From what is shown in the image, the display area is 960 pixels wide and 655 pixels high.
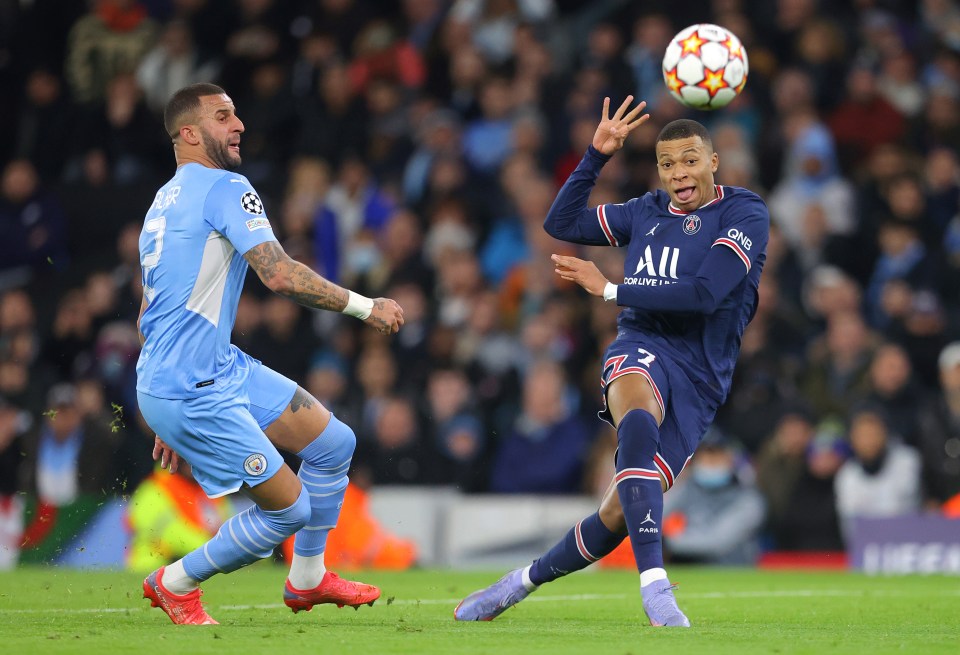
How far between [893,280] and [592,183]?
6.69 meters

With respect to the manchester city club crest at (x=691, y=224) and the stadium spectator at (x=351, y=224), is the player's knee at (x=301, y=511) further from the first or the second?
the stadium spectator at (x=351, y=224)

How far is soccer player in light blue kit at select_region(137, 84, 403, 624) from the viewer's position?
6.62 metres

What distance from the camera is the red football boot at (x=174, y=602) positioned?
22.5 ft

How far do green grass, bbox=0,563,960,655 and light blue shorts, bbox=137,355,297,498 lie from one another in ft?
2.14

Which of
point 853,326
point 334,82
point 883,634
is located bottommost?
point 883,634

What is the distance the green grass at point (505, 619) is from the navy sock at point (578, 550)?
26 centimetres

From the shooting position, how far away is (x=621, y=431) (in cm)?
687

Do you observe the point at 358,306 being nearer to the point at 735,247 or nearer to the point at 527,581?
the point at 527,581

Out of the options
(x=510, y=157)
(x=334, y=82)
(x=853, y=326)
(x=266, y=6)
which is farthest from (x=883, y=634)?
(x=266, y=6)

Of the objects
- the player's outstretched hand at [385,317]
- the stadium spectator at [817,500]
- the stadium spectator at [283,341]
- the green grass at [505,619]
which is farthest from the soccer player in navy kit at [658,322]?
the stadium spectator at [283,341]

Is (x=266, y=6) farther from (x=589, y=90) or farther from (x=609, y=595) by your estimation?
(x=609, y=595)

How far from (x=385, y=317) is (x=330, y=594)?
1.47 meters

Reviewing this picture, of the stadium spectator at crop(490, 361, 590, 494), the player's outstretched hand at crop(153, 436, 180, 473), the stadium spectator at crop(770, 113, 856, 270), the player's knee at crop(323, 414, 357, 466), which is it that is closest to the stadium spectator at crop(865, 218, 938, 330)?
the stadium spectator at crop(770, 113, 856, 270)

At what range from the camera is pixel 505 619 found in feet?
24.3
